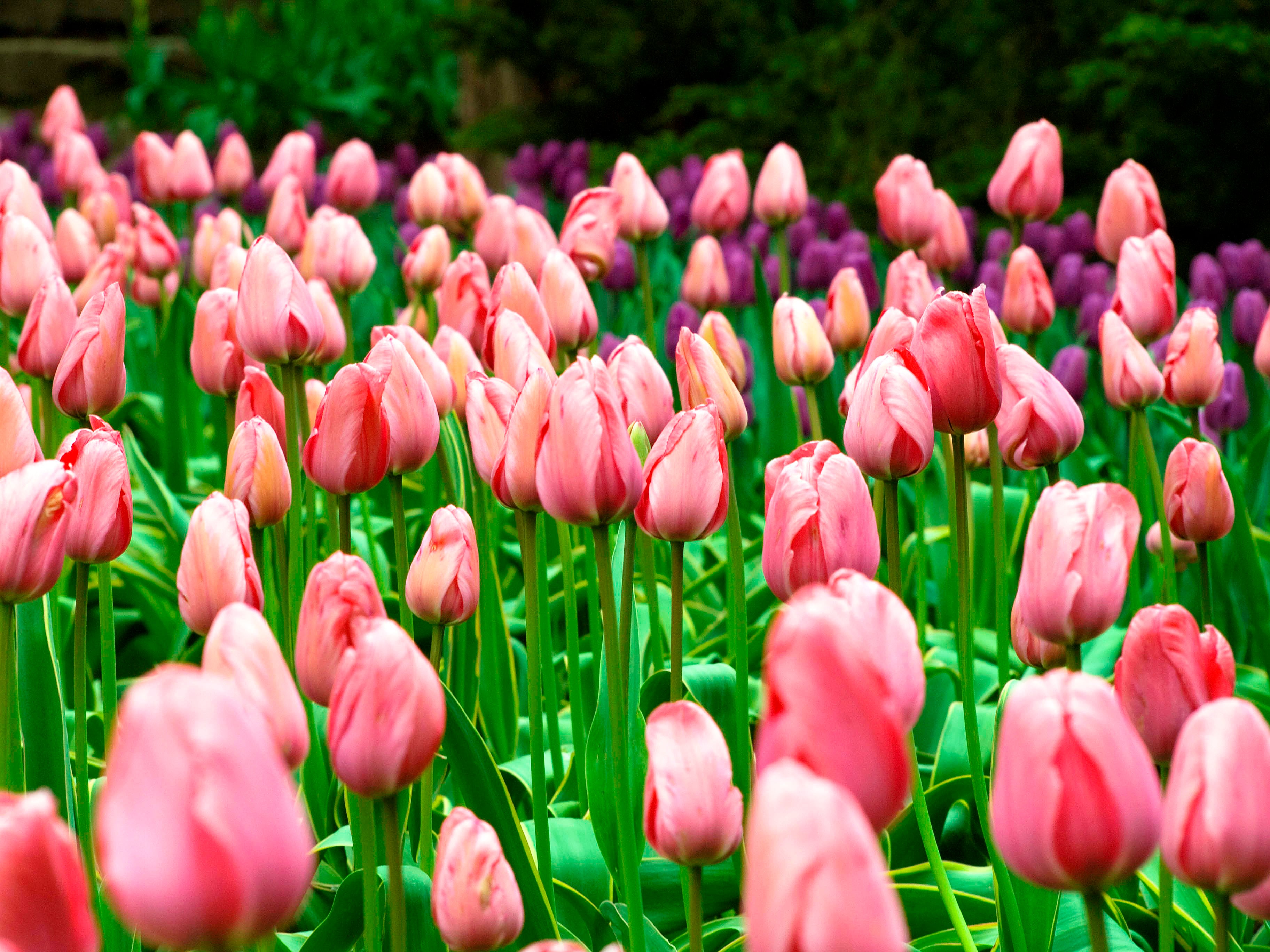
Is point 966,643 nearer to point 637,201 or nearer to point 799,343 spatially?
point 799,343

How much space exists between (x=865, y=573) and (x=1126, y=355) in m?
0.69

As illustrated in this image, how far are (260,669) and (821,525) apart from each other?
0.41 m

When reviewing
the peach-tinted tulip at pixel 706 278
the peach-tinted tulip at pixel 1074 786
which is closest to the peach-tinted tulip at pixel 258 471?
the peach-tinted tulip at pixel 1074 786

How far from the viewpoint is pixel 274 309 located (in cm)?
142

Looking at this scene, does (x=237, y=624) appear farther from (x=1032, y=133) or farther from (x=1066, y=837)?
(x=1032, y=133)

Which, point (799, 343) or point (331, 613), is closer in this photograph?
point (331, 613)

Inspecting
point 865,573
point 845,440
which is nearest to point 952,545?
point 845,440

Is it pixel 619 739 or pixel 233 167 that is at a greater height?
pixel 233 167

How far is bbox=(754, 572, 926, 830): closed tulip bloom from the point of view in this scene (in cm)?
54

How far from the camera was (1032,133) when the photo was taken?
7.32 ft

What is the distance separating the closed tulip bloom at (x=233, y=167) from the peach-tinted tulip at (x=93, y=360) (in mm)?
1929

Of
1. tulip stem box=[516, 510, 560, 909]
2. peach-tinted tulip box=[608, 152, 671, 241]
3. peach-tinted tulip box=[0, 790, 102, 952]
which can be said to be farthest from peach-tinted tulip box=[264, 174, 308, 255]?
peach-tinted tulip box=[0, 790, 102, 952]

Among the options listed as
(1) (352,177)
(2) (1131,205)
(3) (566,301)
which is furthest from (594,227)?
(1) (352,177)

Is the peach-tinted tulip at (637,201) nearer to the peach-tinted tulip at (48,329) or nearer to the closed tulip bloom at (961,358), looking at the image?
the peach-tinted tulip at (48,329)
